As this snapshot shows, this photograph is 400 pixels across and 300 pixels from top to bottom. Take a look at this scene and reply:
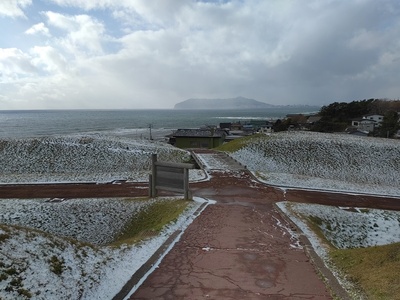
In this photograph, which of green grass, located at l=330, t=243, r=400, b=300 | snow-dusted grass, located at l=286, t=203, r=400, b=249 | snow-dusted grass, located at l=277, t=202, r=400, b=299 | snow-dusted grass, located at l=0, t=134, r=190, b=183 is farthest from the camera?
snow-dusted grass, located at l=0, t=134, r=190, b=183

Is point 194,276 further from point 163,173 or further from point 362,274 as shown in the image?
point 163,173

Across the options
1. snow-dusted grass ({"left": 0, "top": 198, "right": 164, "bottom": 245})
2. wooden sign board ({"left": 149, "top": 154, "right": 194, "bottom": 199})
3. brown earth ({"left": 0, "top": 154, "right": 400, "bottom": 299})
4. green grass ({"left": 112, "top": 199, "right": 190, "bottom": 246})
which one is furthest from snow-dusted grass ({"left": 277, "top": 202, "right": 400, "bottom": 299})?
snow-dusted grass ({"left": 0, "top": 198, "right": 164, "bottom": 245})

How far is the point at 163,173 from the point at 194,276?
792 centimetres

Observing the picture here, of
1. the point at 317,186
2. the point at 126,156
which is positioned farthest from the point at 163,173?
the point at 126,156

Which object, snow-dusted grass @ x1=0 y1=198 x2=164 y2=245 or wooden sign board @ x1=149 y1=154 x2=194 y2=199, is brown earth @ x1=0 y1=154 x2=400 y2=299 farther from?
snow-dusted grass @ x1=0 y1=198 x2=164 y2=245

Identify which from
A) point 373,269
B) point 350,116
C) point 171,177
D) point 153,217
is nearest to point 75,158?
point 171,177

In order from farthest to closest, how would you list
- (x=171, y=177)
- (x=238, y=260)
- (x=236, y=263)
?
(x=171, y=177) → (x=238, y=260) → (x=236, y=263)

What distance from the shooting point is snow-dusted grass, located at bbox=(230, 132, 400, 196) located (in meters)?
24.8

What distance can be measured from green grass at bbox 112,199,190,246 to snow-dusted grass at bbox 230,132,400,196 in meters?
9.46

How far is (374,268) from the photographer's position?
6953 millimetres

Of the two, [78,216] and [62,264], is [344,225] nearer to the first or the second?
[62,264]

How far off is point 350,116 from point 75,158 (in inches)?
3480

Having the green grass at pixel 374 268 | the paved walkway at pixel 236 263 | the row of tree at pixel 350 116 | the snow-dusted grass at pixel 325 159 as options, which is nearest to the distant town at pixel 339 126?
the row of tree at pixel 350 116

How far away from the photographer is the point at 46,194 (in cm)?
1730
